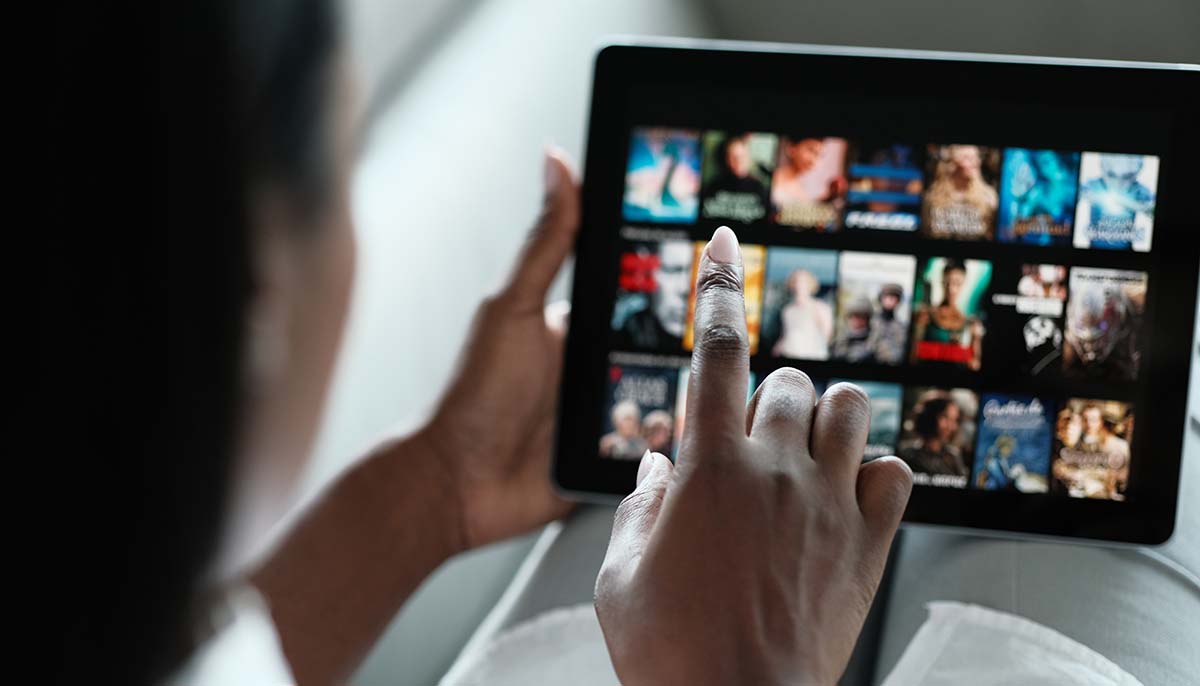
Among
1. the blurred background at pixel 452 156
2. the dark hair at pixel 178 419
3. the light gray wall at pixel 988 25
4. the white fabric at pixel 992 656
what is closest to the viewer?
the dark hair at pixel 178 419

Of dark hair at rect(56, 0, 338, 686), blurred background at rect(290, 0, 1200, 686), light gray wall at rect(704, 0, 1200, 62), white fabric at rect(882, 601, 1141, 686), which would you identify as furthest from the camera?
blurred background at rect(290, 0, 1200, 686)

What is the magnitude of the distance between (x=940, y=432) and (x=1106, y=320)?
0.11m

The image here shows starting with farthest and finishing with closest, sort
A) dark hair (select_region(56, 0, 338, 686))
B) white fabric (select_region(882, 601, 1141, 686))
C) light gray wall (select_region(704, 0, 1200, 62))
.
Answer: light gray wall (select_region(704, 0, 1200, 62)), white fabric (select_region(882, 601, 1141, 686)), dark hair (select_region(56, 0, 338, 686))

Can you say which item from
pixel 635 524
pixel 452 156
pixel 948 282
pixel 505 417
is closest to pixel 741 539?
pixel 635 524

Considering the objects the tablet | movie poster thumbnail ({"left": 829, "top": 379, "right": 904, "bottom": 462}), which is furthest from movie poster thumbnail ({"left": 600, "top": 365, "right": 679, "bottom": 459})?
movie poster thumbnail ({"left": 829, "top": 379, "right": 904, "bottom": 462})

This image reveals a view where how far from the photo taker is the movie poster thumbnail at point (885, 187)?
0.60 meters

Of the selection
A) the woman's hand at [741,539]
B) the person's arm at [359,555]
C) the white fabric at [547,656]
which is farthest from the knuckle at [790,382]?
the person's arm at [359,555]

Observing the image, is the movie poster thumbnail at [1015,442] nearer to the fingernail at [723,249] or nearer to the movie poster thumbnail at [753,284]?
the movie poster thumbnail at [753,284]

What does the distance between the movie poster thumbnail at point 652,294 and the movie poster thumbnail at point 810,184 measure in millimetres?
65

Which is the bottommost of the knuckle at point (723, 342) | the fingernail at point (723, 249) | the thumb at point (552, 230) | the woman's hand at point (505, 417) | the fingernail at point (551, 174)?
the woman's hand at point (505, 417)

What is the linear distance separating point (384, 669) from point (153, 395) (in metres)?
0.53

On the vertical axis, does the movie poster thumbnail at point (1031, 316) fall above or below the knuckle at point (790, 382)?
above

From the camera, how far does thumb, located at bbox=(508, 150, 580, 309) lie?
670 millimetres

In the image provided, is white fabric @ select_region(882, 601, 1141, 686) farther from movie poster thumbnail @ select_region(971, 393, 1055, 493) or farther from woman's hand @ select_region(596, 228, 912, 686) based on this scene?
woman's hand @ select_region(596, 228, 912, 686)
